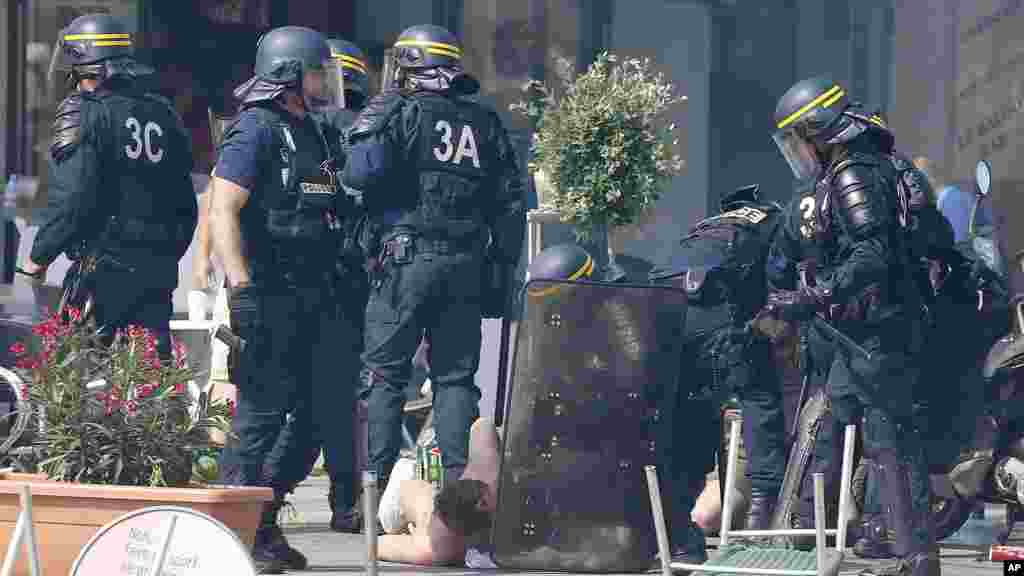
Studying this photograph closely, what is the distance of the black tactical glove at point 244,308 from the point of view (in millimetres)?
7812

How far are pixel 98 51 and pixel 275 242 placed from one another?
133 cm

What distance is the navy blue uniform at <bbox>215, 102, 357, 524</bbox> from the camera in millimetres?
7840

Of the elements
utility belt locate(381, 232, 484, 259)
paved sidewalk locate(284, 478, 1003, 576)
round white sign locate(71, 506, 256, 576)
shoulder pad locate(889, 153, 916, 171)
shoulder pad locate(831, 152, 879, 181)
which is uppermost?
shoulder pad locate(889, 153, 916, 171)

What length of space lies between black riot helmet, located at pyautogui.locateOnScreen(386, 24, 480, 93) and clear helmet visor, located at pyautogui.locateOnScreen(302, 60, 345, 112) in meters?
0.32

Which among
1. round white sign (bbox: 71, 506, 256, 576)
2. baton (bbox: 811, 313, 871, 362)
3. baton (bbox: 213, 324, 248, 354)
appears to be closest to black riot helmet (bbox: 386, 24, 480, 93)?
baton (bbox: 213, 324, 248, 354)

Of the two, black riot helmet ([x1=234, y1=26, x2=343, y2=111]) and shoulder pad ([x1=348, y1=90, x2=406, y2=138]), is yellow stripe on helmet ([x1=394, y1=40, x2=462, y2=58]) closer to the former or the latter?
shoulder pad ([x1=348, y1=90, x2=406, y2=138])

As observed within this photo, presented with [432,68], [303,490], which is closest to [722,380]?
[432,68]

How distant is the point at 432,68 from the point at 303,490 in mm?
3584

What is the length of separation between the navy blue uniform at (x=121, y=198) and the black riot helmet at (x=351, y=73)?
0.98 metres

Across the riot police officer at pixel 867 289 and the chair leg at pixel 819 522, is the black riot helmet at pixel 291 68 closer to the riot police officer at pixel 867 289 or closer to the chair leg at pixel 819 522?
the riot police officer at pixel 867 289

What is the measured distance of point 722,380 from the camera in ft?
27.2

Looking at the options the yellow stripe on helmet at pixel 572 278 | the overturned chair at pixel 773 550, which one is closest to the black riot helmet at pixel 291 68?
the yellow stripe on helmet at pixel 572 278

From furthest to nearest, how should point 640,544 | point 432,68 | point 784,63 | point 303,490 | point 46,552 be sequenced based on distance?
point 784,63
point 303,490
point 432,68
point 640,544
point 46,552

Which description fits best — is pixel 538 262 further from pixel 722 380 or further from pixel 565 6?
pixel 565 6
